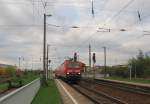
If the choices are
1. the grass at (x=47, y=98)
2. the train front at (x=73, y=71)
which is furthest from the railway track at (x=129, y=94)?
the train front at (x=73, y=71)

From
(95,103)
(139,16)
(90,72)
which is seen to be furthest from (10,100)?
(90,72)

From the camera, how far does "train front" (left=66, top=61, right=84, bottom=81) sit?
54.8 meters

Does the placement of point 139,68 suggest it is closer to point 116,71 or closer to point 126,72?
point 126,72

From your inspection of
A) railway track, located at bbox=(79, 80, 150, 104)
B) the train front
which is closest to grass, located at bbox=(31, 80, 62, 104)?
railway track, located at bbox=(79, 80, 150, 104)

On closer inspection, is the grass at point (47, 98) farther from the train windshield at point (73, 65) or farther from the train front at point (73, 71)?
the train windshield at point (73, 65)

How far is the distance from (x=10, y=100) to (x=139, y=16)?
19.4 m

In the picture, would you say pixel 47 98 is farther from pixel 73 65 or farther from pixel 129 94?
pixel 73 65

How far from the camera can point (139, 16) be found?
1095 inches

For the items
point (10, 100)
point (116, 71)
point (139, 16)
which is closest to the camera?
point (10, 100)

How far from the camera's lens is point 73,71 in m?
55.2

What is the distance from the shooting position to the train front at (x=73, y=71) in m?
54.8

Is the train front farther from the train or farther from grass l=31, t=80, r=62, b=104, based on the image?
grass l=31, t=80, r=62, b=104

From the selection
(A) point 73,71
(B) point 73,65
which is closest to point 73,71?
(A) point 73,71

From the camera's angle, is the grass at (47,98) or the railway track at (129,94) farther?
the railway track at (129,94)
